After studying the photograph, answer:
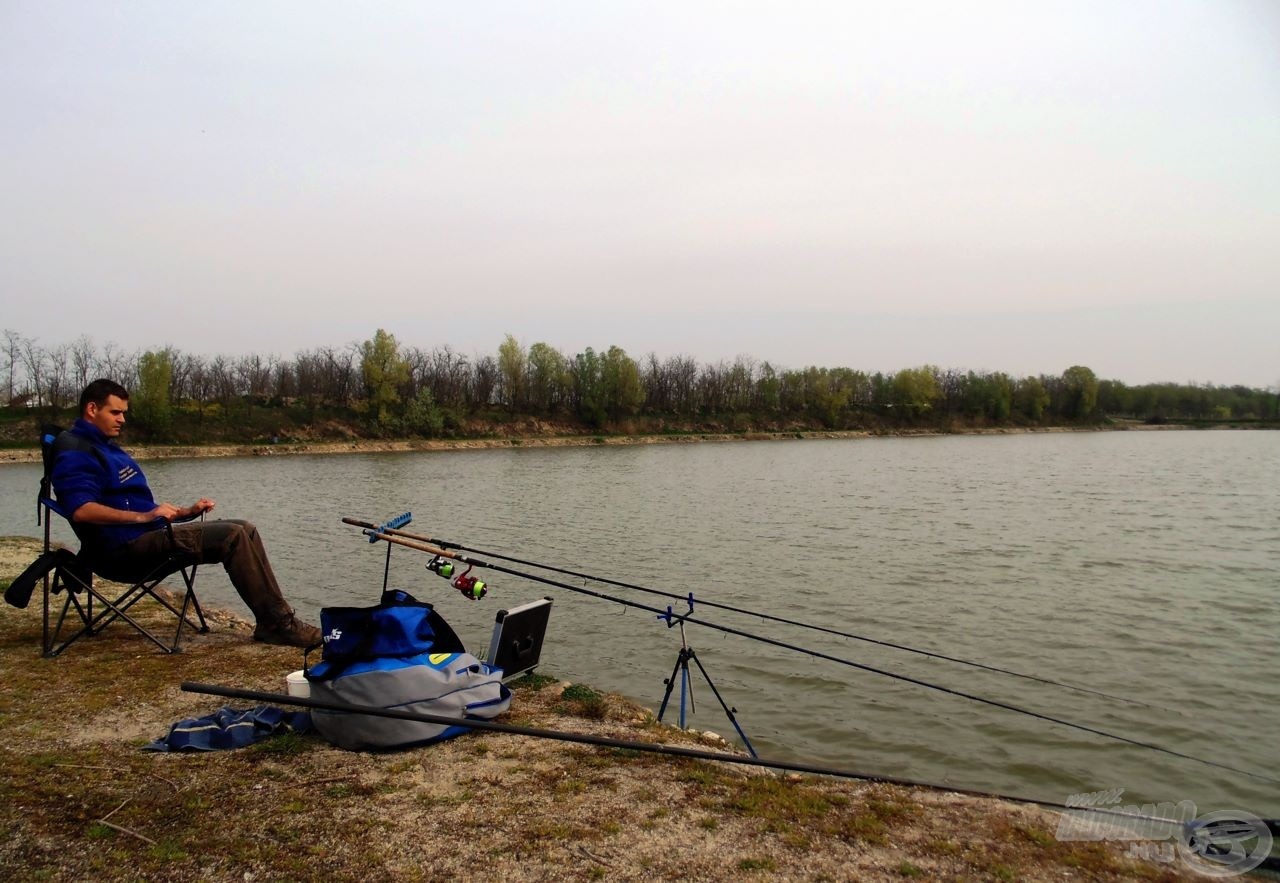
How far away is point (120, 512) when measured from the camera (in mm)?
5641

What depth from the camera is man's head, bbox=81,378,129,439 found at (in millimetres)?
5930

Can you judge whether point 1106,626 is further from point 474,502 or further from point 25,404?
point 25,404

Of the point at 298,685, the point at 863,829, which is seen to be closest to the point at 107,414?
the point at 298,685

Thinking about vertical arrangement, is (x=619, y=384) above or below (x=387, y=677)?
above

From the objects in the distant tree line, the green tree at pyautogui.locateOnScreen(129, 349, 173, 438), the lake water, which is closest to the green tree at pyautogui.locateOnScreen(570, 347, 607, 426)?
the distant tree line

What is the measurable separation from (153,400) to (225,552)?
63547 mm

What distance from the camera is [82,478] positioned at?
223 inches

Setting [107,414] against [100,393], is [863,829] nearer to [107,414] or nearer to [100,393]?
[107,414]

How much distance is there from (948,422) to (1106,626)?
327ft

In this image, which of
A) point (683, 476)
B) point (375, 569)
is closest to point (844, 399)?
point (683, 476)

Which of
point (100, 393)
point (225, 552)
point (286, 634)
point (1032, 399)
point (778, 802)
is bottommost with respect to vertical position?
point (778, 802)

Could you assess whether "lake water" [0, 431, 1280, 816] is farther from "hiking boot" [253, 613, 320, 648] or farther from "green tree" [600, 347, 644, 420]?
"green tree" [600, 347, 644, 420]

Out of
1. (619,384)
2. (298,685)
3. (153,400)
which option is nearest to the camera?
(298,685)

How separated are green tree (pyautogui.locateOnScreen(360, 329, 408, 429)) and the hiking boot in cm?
6589
